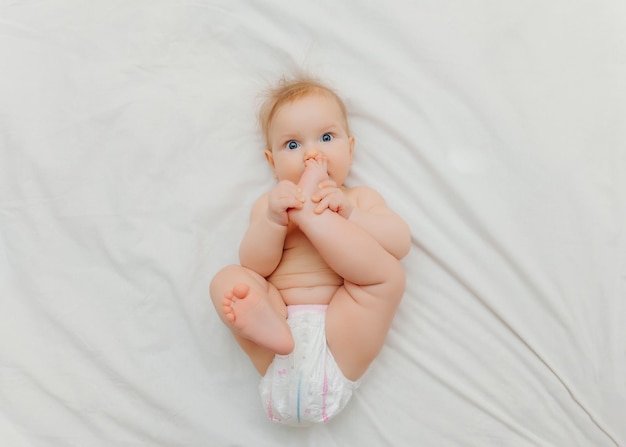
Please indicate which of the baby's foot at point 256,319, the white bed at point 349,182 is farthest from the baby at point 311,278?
the white bed at point 349,182

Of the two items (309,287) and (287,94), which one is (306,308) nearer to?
(309,287)

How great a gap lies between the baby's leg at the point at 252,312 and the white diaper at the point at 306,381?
0.14 ft

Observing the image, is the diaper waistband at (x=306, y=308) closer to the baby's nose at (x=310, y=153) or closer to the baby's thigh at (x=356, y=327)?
the baby's thigh at (x=356, y=327)

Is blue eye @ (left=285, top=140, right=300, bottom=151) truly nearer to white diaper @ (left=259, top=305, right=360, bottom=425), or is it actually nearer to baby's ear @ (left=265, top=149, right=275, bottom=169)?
baby's ear @ (left=265, top=149, right=275, bottom=169)

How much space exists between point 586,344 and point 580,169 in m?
0.39

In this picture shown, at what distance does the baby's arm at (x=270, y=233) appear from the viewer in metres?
1.25

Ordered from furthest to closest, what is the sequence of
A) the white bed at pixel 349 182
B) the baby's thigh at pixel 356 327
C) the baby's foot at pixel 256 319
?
1. the white bed at pixel 349 182
2. the baby's thigh at pixel 356 327
3. the baby's foot at pixel 256 319

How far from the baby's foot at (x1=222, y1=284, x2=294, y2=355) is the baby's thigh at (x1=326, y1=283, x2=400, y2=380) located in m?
0.11

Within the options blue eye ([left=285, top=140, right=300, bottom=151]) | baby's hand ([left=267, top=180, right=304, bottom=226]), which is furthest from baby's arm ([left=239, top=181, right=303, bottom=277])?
blue eye ([left=285, top=140, right=300, bottom=151])

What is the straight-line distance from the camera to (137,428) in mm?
1355

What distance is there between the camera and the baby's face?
134 cm

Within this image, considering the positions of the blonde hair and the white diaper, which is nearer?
the white diaper

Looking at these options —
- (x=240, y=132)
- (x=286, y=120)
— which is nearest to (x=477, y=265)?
(x=286, y=120)

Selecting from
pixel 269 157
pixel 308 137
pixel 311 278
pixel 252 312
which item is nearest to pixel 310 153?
pixel 308 137
